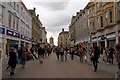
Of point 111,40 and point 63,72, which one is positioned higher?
point 111,40

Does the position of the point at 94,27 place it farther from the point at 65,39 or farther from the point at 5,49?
the point at 65,39

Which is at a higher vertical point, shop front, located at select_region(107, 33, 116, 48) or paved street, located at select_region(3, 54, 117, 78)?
shop front, located at select_region(107, 33, 116, 48)

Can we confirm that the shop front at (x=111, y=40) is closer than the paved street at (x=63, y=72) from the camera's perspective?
No

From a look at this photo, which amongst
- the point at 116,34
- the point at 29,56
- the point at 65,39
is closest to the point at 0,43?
the point at 29,56

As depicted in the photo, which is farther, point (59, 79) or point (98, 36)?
point (98, 36)

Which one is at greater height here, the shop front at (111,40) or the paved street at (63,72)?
the shop front at (111,40)

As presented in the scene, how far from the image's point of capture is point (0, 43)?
78.9 ft

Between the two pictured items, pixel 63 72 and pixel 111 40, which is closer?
pixel 63 72

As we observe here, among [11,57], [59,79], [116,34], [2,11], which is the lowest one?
[59,79]

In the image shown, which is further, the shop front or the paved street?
the shop front

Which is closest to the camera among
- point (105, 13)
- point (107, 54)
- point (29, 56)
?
point (107, 54)

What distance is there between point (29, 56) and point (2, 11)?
6.44 metres

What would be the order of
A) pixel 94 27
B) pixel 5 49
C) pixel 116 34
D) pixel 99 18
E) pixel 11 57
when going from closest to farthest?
1. pixel 11 57
2. pixel 5 49
3. pixel 116 34
4. pixel 99 18
5. pixel 94 27

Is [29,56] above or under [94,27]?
under
